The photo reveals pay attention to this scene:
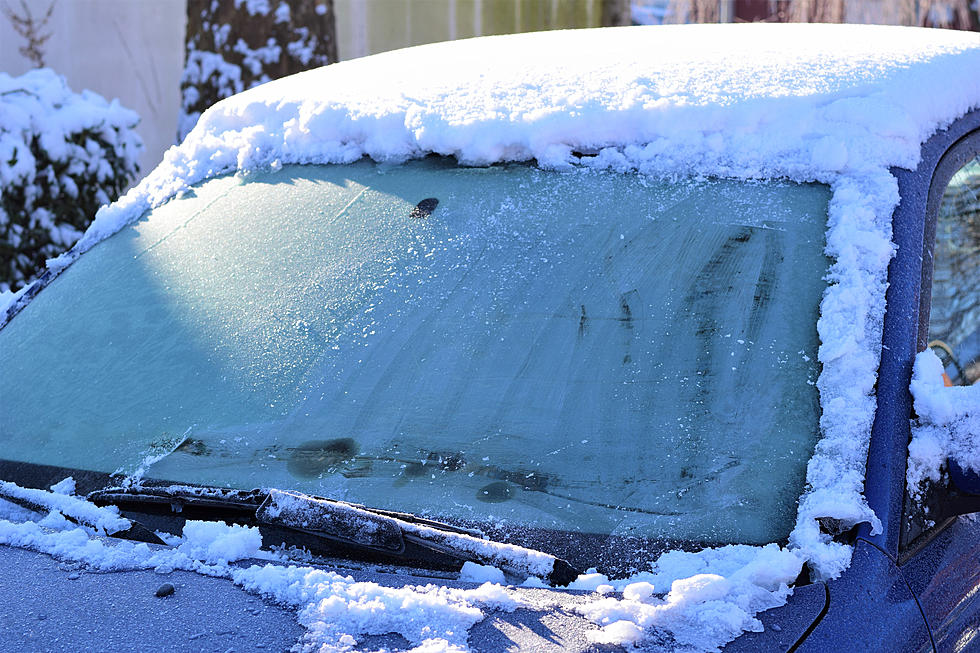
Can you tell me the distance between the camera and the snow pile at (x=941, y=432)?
1721 mm

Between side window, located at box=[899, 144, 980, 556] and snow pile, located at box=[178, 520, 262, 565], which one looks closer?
snow pile, located at box=[178, 520, 262, 565]

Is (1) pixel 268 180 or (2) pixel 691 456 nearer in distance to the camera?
(2) pixel 691 456

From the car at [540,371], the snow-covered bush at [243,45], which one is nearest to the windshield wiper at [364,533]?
the car at [540,371]

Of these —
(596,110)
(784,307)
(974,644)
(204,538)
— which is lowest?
(974,644)

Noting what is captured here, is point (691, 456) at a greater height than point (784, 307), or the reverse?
point (784, 307)

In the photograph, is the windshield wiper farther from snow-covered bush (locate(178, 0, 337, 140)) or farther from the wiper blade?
snow-covered bush (locate(178, 0, 337, 140))

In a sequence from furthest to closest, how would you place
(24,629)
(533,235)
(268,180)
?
(268,180) < (533,235) < (24,629)

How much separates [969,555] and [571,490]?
0.68 metres

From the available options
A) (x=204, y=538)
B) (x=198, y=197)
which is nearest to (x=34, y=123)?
(x=198, y=197)

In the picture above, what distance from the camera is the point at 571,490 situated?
5.66 ft

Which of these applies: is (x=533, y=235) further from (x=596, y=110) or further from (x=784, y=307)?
(x=784, y=307)

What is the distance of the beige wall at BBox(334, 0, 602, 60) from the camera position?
11297 mm

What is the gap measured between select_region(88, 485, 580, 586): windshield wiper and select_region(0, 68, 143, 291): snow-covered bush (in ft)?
11.1

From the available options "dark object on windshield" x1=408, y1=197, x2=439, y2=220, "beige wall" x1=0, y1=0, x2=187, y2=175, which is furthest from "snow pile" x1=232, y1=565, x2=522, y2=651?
"beige wall" x1=0, y1=0, x2=187, y2=175
